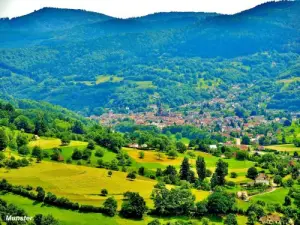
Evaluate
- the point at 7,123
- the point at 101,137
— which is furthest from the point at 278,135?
the point at 7,123

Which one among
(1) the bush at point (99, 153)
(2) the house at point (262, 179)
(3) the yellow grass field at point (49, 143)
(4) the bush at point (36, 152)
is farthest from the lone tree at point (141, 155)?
(2) the house at point (262, 179)

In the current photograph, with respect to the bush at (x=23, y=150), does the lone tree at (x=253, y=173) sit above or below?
below

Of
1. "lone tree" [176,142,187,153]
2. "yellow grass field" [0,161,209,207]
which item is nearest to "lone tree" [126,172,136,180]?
"yellow grass field" [0,161,209,207]

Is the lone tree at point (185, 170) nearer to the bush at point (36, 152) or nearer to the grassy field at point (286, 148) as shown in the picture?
the bush at point (36, 152)

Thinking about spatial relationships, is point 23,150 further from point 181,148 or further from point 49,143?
point 181,148

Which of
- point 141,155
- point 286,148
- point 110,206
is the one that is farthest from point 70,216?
point 286,148

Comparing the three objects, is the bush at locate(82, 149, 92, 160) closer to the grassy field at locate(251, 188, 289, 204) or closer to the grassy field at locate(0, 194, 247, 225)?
the grassy field at locate(0, 194, 247, 225)

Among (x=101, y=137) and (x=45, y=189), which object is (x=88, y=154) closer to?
(x=101, y=137)

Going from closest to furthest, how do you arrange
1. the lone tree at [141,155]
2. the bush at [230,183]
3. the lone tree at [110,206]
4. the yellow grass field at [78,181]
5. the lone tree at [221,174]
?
the lone tree at [110,206], the yellow grass field at [78,181], the lone tree at [221,174], the bush at [230,183], the lone tree at [141,155]
